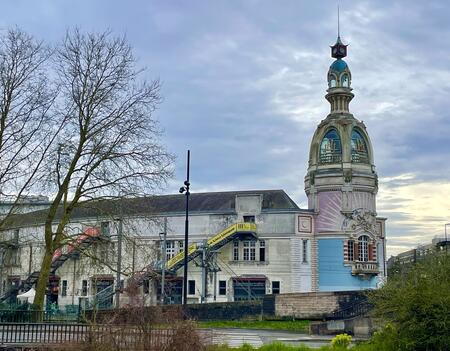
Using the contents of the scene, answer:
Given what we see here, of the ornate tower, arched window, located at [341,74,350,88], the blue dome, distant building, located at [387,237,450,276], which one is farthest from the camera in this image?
arched window, located at [341,74,350,88]

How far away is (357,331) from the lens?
2922cm

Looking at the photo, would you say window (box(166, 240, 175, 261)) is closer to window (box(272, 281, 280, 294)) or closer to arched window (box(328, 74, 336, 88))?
window (box(272, 281, 280, 294))

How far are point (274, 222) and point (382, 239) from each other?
37.3ft

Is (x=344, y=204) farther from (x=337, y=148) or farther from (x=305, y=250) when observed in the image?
(x=305, y=250)

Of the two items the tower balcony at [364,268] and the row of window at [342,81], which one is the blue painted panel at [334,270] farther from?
the row of window at [342,81]

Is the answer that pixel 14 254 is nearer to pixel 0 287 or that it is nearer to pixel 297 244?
pixel 0 287

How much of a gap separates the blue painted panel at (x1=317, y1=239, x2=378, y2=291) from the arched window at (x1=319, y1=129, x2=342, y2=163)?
24.1 feet

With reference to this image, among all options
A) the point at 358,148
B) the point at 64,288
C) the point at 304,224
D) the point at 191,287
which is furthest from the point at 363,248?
the point at 64,288

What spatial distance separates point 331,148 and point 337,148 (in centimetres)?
55

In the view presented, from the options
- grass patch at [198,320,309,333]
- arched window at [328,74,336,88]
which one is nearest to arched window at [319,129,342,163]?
arched window at [328,74,336,88]

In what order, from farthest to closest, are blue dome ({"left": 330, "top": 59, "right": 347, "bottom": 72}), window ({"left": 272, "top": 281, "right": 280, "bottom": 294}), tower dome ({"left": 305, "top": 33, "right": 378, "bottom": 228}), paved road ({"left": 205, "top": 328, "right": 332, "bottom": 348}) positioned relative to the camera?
blue dome ({"left": 330, "top": 59, "right": 347, "bottom": 72}) → tower dome ({"left": 305, "top": 33, "right": 378, "bottom": 228}) → window ({"left": 272, "top": 281, "right": 280, "bottom": 294}) → paved road ({"left": 205, "top": 328, "right": 332, "bottom": 348})

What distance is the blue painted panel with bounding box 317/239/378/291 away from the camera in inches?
2258

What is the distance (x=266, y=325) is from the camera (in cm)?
3703

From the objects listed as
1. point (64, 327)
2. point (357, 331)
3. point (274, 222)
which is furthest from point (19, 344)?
point (274, 222)
